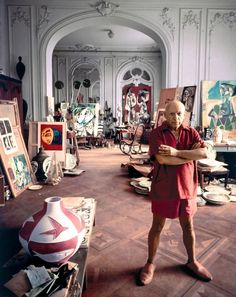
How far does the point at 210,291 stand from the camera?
216 centimetres

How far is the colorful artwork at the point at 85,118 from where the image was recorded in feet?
32.6

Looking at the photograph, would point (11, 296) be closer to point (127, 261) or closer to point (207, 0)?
point (127, 261)

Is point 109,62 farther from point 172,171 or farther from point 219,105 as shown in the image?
point 172,171

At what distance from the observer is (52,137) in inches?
224

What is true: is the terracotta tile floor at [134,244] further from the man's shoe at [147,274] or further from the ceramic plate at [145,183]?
the ceramic plate at [145,183]

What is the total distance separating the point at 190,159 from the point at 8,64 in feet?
19.3

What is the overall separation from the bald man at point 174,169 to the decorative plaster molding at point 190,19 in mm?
5411

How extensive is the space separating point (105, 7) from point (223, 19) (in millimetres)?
2778

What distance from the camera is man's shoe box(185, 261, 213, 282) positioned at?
7.49 ft

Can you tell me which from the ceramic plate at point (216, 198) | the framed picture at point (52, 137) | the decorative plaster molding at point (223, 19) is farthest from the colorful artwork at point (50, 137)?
the decorative plaster molding at point (223, 19)

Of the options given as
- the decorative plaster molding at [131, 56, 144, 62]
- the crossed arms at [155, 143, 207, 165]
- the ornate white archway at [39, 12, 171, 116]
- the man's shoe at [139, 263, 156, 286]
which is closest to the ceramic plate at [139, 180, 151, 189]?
the man's shoe at [139, 263, 156, 286]

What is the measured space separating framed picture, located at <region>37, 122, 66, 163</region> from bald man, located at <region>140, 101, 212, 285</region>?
3.75 m

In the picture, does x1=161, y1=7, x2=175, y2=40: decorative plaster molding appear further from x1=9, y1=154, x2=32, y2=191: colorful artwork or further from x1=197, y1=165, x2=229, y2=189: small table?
x1=9, y1=154, x2=32, y2=191: colorful artwork

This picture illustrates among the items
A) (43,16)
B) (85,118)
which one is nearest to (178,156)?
(43,16)
